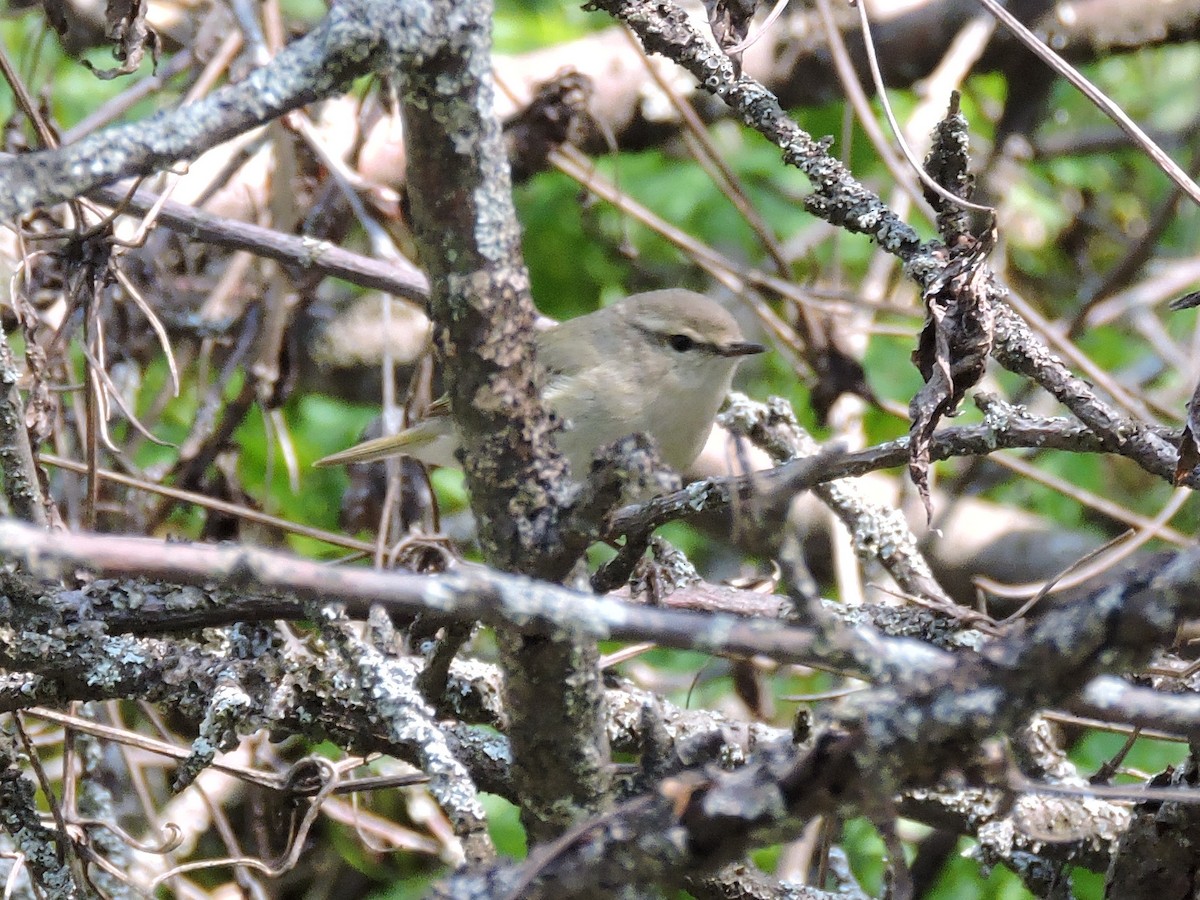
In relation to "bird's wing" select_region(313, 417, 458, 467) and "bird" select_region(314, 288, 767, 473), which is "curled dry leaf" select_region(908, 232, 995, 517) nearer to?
"bird" select_region(314, 288, 767, 473)

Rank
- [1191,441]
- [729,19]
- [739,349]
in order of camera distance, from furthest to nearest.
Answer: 1. [739,349]
2. [729,19]
3. [1191,441]

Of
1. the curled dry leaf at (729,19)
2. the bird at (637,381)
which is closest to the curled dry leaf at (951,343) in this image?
the curled dry leaf at (729,19)

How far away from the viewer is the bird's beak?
9.99 feet

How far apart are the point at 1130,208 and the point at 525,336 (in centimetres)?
608

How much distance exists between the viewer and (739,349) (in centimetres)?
309

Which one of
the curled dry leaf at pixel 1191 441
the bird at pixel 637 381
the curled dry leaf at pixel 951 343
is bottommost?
the bird at pixel 637 381

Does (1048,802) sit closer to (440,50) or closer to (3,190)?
(440,50)

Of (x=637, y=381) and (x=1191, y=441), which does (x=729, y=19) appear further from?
(x=637, y=381)

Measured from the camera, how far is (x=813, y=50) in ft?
13.9

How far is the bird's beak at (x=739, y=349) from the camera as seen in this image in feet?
9.99

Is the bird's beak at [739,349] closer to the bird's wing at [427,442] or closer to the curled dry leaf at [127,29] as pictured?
the bird's wing at [427,442]

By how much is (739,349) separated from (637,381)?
269 mm

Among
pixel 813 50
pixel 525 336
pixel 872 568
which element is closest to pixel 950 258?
pixel 525 336

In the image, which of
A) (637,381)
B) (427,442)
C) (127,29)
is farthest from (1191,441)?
(427,442)
